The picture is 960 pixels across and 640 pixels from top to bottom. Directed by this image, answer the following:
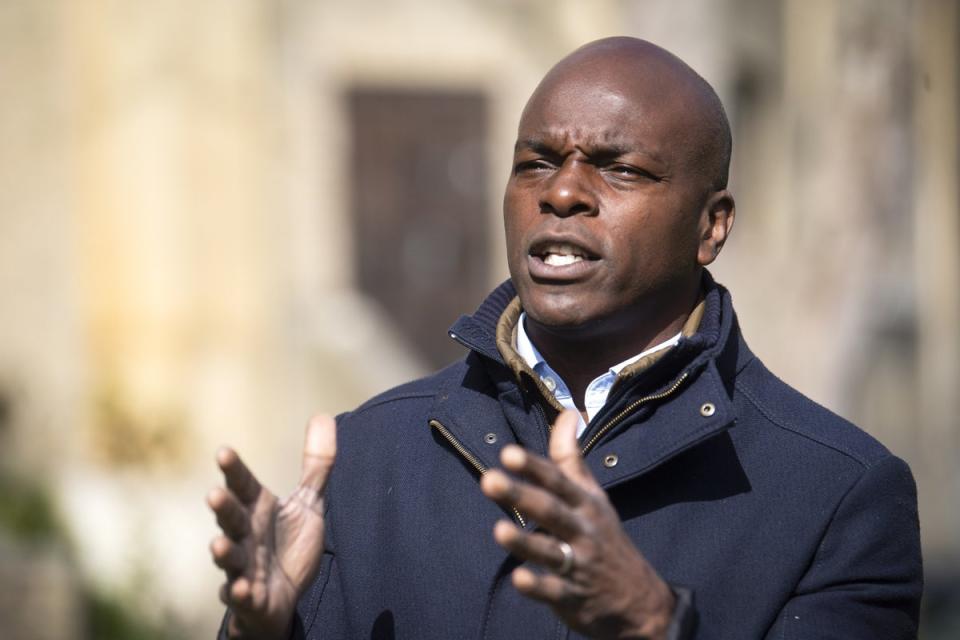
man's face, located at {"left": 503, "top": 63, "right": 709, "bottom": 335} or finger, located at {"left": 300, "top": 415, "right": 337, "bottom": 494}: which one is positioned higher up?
man's face, located at {"left": 503, "top": 63, "right": 709, "bottom": 335}

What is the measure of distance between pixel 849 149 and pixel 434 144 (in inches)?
190

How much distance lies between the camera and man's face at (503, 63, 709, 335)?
8.61 feet

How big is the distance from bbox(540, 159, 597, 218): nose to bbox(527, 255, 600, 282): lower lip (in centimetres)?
9

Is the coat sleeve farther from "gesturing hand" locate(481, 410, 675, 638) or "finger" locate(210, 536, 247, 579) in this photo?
"finger" locate(210, 536, 247, 579)

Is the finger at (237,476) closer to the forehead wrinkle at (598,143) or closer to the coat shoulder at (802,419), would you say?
the forehead wrinkle at (598,143)

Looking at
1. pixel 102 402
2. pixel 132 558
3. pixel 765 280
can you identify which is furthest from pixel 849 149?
pixel 765 280

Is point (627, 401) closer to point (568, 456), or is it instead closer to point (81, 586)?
point (568, 456)

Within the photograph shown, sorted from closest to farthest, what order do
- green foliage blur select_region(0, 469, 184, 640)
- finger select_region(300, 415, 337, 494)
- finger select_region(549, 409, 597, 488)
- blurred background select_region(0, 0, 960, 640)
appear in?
finger select_region(549, 409, 597, 488), finger select_region(300, 415, 337, 494), blurred background select_region(0, 0, 960, 640), green foliage blur select_region(0, 469, 184, 640)

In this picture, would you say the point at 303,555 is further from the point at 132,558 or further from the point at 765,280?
the point at 765,280

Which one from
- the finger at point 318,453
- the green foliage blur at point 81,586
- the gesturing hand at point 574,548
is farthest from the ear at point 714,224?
the green foliage blur at point 81,586

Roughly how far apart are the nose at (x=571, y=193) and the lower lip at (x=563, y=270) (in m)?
0.09

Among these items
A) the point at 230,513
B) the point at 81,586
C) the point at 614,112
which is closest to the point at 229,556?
the point at 230,513

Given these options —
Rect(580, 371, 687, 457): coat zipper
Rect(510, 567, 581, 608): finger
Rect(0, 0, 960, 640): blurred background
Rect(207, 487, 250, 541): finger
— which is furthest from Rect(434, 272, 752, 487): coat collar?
Rect(0, 0, 960, 640): blurred background

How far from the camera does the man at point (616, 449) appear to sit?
2480mm
